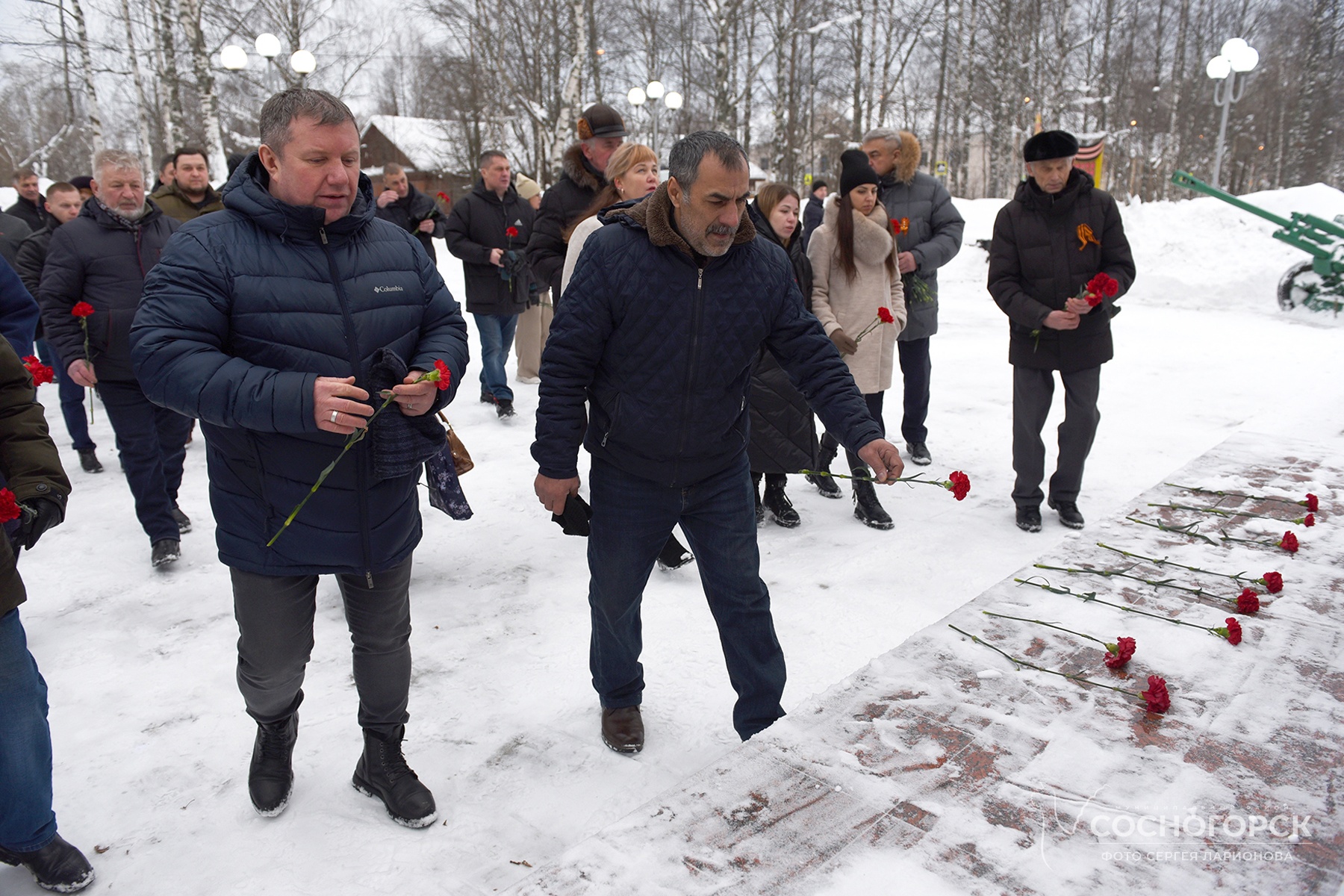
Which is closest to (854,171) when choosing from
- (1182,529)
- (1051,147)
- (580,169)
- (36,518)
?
(1051,147)

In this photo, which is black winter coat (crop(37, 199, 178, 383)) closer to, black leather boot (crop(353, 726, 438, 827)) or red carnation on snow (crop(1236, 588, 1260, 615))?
black leather boot (crop(353, 726, 438, 827))

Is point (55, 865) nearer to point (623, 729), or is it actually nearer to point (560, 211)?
point (623, 729)

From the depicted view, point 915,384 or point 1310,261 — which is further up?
point 1310,261

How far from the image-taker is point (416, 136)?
41.2 m

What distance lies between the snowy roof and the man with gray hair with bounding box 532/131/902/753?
127 feet

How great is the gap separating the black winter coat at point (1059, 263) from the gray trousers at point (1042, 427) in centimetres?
9

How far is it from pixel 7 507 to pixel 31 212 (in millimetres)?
9138

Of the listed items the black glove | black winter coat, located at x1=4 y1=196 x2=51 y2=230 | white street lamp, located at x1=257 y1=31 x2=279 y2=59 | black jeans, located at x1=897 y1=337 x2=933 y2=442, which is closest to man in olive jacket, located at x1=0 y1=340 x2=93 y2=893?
the black glove

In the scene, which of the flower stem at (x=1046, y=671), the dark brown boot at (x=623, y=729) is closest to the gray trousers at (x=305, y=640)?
the dark brown boot at (x=623, y=729)

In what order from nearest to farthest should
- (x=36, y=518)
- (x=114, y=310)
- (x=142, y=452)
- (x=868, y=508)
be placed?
1. (x=36, y=518)
2. (x=142, y=452)
3. (x=114, y=310)
4. (x=868, y=508)

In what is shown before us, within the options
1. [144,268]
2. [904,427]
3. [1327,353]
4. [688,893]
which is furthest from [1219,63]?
[688,893]

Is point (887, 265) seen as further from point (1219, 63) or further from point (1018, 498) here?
point (1219, 63)

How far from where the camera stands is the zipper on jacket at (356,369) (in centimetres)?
237

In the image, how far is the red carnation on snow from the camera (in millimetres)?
2850
